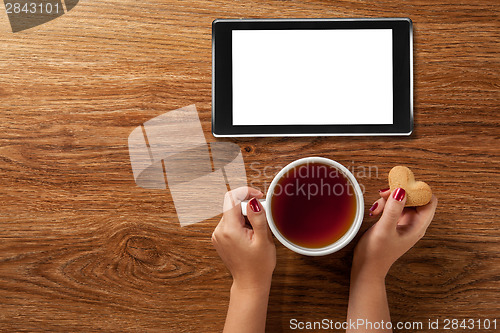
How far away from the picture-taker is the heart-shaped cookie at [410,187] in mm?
558

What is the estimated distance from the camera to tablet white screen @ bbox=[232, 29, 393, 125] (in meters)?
0.62

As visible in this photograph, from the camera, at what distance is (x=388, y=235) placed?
1.87 ft

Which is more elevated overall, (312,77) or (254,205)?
(312,77)

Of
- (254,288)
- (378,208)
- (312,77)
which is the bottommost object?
(254,288)

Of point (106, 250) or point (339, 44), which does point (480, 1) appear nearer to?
point (339, 44)

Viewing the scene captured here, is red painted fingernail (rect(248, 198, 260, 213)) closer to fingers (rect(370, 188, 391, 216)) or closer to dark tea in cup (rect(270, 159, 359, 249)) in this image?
dark tea in cup (rect(270, 159, 359, 249))

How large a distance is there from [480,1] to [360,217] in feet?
1.48

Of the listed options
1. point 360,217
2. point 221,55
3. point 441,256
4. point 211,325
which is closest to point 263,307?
point 211,325

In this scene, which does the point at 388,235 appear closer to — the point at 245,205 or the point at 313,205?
the point at 313,205

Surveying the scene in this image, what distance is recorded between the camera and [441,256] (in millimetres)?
624

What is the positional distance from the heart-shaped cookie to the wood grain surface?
0.17 ft

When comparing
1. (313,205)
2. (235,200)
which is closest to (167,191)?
(235,200)

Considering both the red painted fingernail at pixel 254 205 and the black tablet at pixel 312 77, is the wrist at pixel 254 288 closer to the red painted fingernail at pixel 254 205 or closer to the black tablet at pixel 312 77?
the red painted fingernail at pixel 254 205

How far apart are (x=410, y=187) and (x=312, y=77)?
0.24 meters
